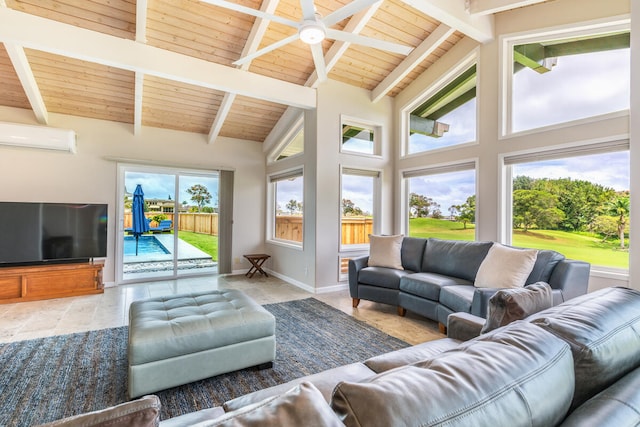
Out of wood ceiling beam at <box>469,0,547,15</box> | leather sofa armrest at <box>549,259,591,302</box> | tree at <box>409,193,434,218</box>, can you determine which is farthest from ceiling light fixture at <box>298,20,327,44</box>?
tree at <box>409,193,434,218</box>

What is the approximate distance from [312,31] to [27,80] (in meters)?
3.58

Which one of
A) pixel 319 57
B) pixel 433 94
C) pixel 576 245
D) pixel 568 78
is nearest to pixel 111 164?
pixel 319 57

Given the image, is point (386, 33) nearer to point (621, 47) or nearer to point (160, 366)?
point (621, 47)

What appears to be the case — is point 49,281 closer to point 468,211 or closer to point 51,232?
point 51,232

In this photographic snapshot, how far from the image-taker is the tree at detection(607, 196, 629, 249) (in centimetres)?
297

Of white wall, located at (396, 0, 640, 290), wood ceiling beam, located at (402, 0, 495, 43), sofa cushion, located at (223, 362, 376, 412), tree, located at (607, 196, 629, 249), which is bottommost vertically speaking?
sofa cushion, located at (223, 362, 376, 412)

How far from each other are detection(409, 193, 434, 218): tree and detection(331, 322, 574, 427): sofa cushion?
4.26 meters

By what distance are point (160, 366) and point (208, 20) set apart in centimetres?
349

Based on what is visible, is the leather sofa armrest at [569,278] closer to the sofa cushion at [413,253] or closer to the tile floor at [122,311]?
the tile floor at [122,311]

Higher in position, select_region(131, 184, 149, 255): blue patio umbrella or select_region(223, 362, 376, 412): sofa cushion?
select_region(131, 184, 149, 255): blue patio umbrella

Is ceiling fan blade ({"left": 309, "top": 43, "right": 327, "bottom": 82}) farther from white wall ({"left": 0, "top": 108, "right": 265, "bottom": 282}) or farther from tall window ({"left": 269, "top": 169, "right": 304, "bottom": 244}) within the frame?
white wall ({"left": 0, "top": 108, "right": 265, "bottom": 282})

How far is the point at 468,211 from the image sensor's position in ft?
14.3

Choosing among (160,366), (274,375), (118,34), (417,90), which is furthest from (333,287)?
(118,34)

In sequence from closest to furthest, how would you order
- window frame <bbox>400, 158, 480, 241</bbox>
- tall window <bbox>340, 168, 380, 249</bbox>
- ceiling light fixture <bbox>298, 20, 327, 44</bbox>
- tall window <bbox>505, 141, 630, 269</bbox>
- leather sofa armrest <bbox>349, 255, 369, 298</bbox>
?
ceiling light fixture <bbox>298, 20, 327, 44</bbox> < tall window <bbox>505, 141, 630, 269</bbox> < leather sofa armrest <bbox>349, 255, 369, 298</bbox> < window frame <bbox>400, 158, 480, 241</bbox> < tall window <bbox>340, 168, 380, 249</bbox>
